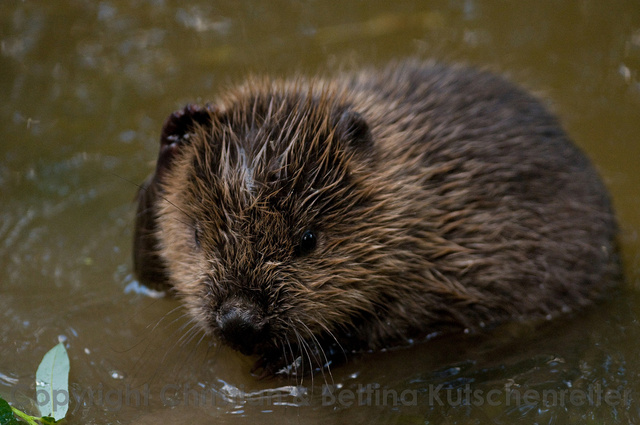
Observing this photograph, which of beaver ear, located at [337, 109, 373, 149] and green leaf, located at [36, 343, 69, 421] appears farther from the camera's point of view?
beaver ear, located at [337, 109, 373, 149]

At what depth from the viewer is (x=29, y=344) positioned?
2812mm

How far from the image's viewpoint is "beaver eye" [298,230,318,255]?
2.45 m

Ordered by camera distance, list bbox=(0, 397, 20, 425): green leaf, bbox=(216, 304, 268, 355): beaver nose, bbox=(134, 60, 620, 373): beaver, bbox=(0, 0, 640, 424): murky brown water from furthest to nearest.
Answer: bbox=(0, 0, 640, 424): murky brown water
bbox=(134, 60, 620, 373): beaver
bbox=(216, 304, 268, 355): beaver nose
bbox=(0, 397, 20, 425): green leaf

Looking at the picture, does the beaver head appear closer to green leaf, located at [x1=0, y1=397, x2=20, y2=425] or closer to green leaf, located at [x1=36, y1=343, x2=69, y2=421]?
green leaf, located at [x1=36, y1=343, x2=69, y2=421]

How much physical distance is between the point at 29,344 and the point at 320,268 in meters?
1.30

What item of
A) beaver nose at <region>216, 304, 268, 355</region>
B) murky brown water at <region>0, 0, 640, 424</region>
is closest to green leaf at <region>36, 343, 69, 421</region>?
murky brown water at <region>0, 0, 640, 424</region>

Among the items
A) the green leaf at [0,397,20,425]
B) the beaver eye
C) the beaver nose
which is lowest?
the green leaf at [0,397,20,425]

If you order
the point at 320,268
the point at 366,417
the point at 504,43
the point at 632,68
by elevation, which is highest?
the point at 504,43

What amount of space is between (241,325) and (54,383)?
2.59 ft

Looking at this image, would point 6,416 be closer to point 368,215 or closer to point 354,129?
point 368,215

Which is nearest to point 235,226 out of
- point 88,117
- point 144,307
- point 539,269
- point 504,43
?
point 144,307

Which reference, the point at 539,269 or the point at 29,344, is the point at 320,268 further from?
the point at 29,344

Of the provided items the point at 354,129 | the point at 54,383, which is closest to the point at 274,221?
the point at 354,129

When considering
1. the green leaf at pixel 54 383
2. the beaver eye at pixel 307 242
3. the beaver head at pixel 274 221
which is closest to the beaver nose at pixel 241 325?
the beaver head at pixel 274 221
